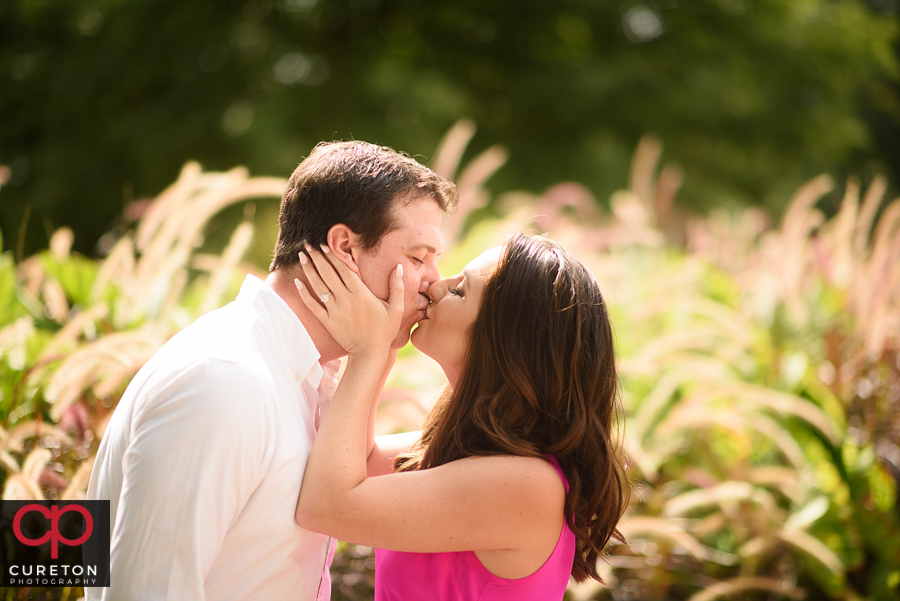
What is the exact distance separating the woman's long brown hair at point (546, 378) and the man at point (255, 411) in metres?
0.30

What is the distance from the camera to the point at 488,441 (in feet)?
7.58

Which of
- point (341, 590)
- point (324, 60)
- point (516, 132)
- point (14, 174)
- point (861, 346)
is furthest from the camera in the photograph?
point (516, 132)

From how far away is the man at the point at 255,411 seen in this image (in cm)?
181

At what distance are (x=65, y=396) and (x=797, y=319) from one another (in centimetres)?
522

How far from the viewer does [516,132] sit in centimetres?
1197

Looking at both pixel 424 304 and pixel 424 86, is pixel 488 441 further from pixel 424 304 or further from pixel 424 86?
pixel 424 86

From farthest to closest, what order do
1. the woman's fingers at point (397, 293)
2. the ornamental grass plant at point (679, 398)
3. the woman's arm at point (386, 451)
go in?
1. the ornamental grass plant at point (679, 398)
2. the woman's arm at point (386, 451)
3. the woman's fingers at point (397, 293)

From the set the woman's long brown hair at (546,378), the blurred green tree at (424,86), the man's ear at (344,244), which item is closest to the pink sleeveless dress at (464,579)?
the woman's long brown hair at (546,378)

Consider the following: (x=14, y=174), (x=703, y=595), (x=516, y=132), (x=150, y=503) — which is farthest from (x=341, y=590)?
(x=516, y=132)

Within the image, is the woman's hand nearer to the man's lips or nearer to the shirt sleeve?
the man's lips

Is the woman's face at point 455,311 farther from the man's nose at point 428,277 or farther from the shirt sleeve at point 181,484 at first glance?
the shirt sleeve at point 181,484

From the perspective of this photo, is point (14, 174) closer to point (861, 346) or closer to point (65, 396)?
point (65, 396)

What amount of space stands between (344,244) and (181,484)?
3.01 feet

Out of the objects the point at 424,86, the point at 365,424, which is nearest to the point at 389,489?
the point at 365,424
